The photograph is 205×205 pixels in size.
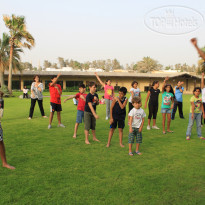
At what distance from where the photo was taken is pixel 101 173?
14.1 feet

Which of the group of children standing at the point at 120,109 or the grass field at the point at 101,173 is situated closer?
the grass field at the point at 101,173

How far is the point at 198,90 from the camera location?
686 centimetres

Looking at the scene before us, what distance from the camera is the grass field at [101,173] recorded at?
3408mm

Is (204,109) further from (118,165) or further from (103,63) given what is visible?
(103,63)

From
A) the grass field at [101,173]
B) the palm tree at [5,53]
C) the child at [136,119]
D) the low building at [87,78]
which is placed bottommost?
the grass field at [101,173]

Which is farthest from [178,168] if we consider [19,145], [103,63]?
[103,63]

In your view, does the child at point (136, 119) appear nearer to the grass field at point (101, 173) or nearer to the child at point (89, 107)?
the grass field at point (101, 173)

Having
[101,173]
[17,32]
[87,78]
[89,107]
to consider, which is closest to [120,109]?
[89,107]

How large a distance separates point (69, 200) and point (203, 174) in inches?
100

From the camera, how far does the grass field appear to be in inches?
134

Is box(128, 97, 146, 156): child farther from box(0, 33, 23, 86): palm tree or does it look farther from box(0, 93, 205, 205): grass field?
box(0, 33, 23, 86): palm tree

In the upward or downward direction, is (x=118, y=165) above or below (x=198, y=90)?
below

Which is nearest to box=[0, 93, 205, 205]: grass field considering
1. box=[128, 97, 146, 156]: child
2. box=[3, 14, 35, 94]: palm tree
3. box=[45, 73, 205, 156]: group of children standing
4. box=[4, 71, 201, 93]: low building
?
box=[45, 73, 205, 156]: group of children standing

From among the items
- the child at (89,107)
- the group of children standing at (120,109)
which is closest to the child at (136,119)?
the group of children standing at (120,109)
